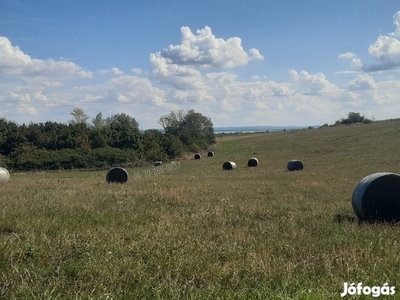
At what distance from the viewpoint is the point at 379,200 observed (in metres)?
10.2

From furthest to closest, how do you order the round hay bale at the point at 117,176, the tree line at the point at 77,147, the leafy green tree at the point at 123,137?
the leafy green tree at the point at 123,137 → the tree line at the point at 77,147 → the round hay bale at the point at 117,176

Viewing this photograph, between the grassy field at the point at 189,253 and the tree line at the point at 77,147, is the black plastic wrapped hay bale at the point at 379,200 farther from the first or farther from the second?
the tree line at the point at 77,147

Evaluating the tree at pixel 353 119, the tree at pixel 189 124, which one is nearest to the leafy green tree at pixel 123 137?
the tree at pixel 189 124

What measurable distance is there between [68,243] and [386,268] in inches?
195

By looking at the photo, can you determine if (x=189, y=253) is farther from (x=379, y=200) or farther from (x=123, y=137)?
(x=123, y=137)

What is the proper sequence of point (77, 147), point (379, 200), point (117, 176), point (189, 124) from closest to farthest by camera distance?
point (379, 200) → point (117, 176) → point (77, 147) → point (189, 124)

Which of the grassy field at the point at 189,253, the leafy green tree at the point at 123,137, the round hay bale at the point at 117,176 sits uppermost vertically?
the leafy green tree at the point at 123,137

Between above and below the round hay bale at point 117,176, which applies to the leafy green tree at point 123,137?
above

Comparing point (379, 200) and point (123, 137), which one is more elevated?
point (123, 137)

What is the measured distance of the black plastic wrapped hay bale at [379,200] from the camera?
10133 millimetres

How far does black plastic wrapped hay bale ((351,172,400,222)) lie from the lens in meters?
10.1

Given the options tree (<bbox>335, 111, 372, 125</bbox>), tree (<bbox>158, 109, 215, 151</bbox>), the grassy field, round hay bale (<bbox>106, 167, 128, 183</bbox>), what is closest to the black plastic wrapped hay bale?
the grassy field

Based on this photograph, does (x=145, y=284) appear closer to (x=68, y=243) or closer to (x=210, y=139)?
(x=68, y=243)

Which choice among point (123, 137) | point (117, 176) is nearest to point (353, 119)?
point (123, 137)
